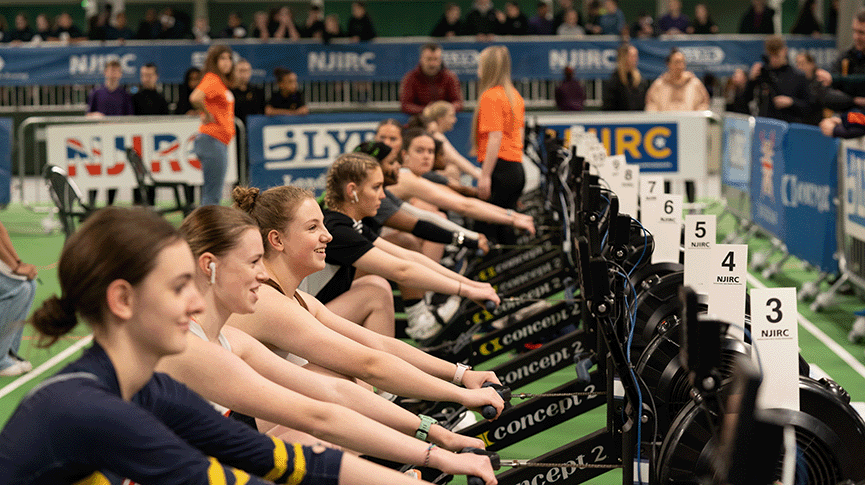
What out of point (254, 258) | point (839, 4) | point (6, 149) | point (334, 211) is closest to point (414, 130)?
point (334, 211)

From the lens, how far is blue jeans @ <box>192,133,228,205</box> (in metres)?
10.1

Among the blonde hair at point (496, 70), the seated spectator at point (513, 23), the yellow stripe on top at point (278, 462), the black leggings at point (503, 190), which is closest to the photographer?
the yellow stripe on top at point (278, 462)

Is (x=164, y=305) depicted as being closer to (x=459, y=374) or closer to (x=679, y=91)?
(x=459, y=374)

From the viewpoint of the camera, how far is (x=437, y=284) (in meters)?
4.56

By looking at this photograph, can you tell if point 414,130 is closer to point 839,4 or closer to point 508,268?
point 508,268

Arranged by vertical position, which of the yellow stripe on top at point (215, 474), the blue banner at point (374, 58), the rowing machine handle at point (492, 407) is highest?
the blue banner at point (374, 58)

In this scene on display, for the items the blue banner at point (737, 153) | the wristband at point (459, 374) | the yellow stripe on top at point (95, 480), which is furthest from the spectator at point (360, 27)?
the yellow stripe on top at point (95, 480)

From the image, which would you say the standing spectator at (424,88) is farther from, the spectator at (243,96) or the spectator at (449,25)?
the spectator at (449,25)

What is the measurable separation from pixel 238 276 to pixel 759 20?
16211mm

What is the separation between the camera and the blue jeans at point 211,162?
33.2 ft

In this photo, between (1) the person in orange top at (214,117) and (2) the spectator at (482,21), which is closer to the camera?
(1) the person in orange top at (214,117)

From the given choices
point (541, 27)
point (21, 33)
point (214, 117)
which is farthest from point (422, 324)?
point (21, 33)

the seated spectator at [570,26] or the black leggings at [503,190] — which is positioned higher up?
the seated spectator at [570,26]

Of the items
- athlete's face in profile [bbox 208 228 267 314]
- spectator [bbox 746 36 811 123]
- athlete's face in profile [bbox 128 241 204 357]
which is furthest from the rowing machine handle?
spectator [bbox 746 36 811 123]
